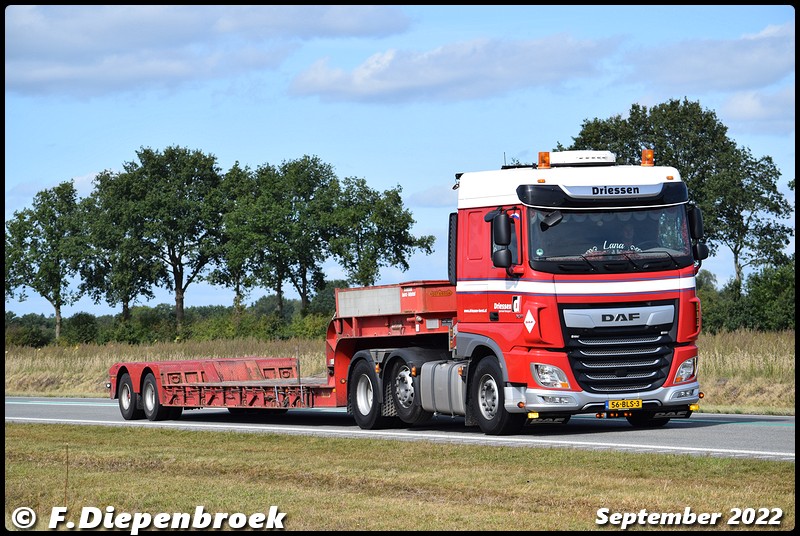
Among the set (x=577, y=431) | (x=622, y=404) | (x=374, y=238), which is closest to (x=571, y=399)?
(x=622, y=404)

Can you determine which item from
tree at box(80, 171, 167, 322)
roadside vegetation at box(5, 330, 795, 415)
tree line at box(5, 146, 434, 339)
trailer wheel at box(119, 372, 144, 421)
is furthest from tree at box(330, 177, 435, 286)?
trailer wheel at box(119, 372, 144, 421)

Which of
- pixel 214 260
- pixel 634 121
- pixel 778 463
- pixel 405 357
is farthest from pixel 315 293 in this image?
pixel 778 463

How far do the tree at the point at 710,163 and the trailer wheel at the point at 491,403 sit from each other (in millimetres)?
56508

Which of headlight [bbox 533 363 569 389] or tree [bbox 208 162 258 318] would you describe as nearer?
headlight [bbox 533 363 569 389]

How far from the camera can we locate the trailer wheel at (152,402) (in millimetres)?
25391

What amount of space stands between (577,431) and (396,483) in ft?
22.6

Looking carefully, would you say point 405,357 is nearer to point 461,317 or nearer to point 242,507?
point 461,317

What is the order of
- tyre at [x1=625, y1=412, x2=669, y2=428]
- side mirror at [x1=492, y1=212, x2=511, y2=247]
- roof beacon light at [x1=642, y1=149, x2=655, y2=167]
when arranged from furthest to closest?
tyre at [x1=625, y1=412, x2=669, y2=428] < roof beacon light at [x1=642, y1=149, x2=655, y2=167] < side mirror at [x1=492, y1=212, x2=511, y2=247]

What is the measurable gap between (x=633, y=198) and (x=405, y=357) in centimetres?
451

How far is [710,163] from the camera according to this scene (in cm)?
7794

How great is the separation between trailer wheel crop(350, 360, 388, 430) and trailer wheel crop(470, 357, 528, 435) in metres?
2.20

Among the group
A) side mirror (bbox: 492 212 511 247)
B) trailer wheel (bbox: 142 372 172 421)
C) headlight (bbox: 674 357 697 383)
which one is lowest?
trailer wheel (bbox: 142 372 172 421)

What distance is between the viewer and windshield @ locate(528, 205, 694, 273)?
17.6 metres

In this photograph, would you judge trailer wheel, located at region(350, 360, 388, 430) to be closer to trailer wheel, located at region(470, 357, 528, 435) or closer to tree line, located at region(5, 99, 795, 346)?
trailer wheel, located at region(470, 357, 528, 435)
